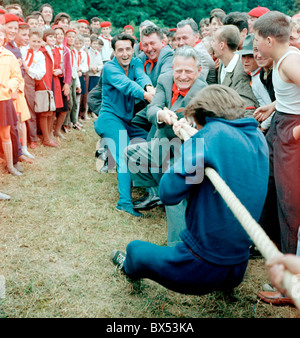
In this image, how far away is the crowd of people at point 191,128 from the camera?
1987 mm

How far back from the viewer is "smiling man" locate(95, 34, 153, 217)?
4.43 m

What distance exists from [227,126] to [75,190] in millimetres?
3114

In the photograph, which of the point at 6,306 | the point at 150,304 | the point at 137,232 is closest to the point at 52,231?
the point at 137,232

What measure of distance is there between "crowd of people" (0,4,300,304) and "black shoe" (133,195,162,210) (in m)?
0.01

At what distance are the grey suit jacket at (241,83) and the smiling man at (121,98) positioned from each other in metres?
1.16

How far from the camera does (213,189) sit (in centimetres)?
199

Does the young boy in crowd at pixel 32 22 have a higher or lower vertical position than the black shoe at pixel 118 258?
higher

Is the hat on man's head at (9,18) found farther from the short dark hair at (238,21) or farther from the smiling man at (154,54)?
the short dark hair at (238,21)

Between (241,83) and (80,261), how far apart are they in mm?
2266

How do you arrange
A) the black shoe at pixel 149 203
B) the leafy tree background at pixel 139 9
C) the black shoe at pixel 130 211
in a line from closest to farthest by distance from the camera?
the black shoe at pixel 130 211 < the black shoe at pixel 149 203 < the leafy tree background at pixel 139 9

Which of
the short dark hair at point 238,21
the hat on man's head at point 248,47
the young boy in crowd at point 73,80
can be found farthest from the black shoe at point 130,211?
the young boy in crowd at point 73,80
